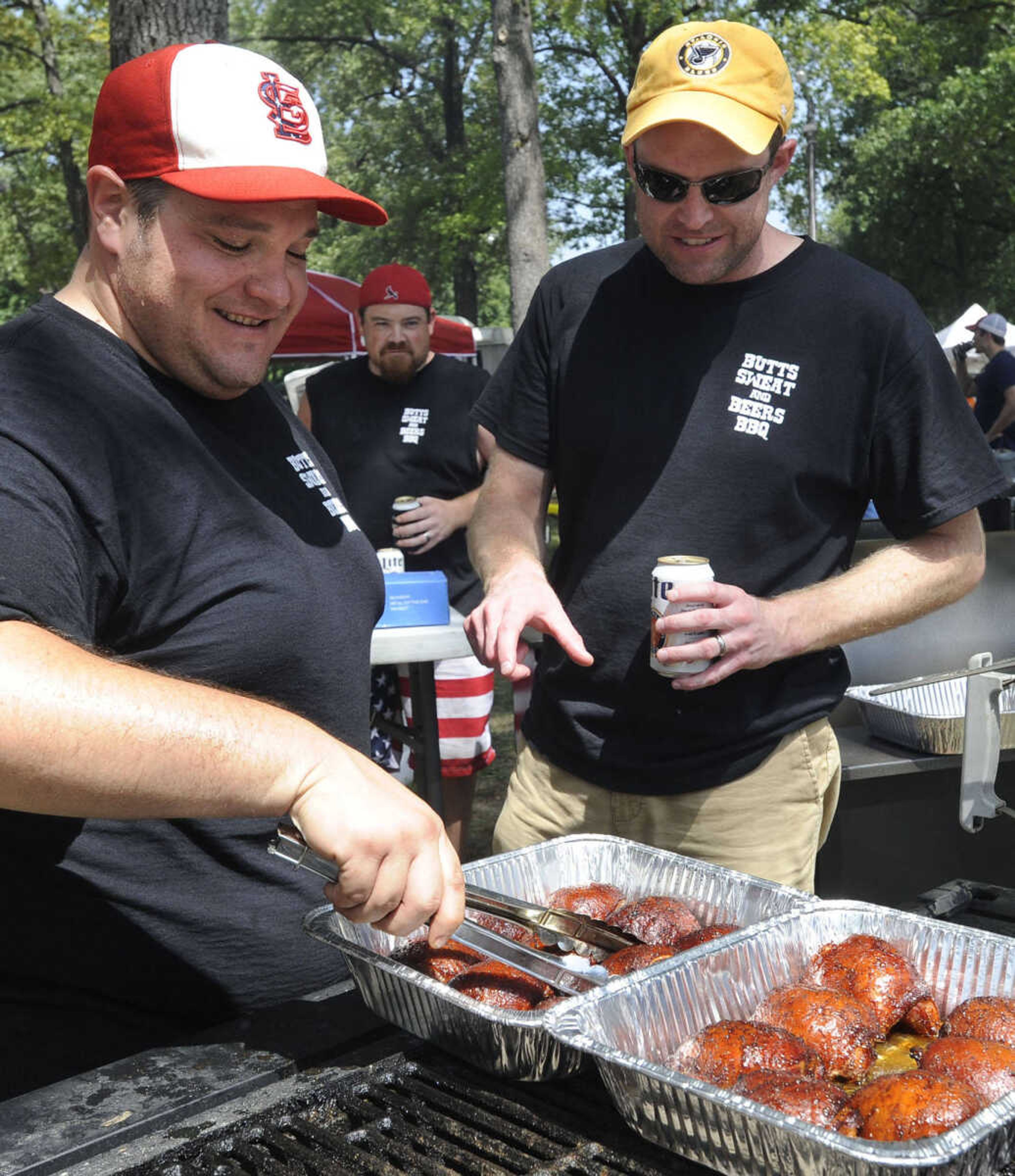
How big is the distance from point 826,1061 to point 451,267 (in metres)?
24.4

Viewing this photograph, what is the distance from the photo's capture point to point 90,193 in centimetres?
169

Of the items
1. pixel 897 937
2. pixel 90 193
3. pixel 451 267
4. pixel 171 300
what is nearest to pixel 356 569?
pixel 171 300

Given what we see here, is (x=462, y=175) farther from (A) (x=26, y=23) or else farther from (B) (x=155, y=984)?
(B) (x=155, y=984)

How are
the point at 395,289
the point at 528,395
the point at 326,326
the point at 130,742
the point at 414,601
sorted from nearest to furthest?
1. the point at 130,742
2. the point at 528,395
3. the point at 414,601
4. the point at 395,289
5. the point at 326,326

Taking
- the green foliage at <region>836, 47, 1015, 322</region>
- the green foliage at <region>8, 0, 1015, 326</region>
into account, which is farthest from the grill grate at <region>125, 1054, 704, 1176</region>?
the green foliage at <region>836, 47, 1015, 322</region>

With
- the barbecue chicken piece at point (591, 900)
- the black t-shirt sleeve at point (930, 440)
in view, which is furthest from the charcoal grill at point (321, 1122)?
the black t-shirt sleeve at point (930, 440)

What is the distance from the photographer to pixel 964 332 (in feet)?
49.0

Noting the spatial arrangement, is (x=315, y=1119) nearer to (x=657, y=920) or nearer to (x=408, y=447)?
(x=657, y=920)

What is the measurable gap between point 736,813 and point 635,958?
0.94m

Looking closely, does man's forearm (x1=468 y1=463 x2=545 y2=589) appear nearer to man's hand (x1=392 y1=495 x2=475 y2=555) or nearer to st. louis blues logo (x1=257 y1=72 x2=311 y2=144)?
st. louis blues logo (x1=257 y1=72 x2=311 y2=144)

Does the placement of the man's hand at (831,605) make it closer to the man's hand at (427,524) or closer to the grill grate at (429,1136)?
the grill grate at (429,1136)

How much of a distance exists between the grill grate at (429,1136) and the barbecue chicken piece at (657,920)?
28 cm

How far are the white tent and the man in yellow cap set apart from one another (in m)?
10.7

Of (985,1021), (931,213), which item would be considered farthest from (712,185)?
(931,213)
